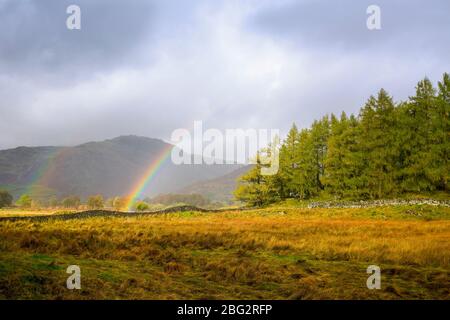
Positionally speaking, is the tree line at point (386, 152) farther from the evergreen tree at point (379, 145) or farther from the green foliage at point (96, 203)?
the green foliage at point (96, 203)

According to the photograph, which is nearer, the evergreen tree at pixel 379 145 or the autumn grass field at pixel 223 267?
the autumn grass field at pixel 223 267

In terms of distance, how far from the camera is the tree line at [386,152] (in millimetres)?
35688

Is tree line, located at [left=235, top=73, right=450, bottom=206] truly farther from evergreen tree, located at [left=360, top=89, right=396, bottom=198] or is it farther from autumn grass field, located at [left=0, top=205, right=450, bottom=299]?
autumn grass field, located at [left=0, top=205, right=450, bottom=299]

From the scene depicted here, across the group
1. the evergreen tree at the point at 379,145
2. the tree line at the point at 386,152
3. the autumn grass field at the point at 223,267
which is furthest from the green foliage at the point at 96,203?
the autumn grass field at the point at 223,267

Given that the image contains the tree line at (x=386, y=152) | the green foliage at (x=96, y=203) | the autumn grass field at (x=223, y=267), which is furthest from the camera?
the green foliage at (x=96, y=203)

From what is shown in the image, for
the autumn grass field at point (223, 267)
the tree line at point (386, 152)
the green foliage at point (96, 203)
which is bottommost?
the green foliage at point (96, 203)

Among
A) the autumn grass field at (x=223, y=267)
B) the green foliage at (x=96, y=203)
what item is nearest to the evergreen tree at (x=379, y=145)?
the autumn grass field at (x=223, y=267)

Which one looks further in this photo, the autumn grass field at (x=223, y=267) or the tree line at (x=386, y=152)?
the tree line at (x=386, y=152)

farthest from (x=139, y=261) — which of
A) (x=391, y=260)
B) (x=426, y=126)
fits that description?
(x=426, y=126)

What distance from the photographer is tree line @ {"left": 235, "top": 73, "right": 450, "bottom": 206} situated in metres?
35.7

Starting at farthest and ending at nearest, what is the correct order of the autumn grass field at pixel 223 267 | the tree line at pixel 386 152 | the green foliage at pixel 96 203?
1. the green foliage at pixel 96 203
2. the tree line at pixel 386 152
3. the autumn grass field at pixel 223 267

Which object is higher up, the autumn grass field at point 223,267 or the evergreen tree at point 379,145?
the evergreen tree at point 379,145

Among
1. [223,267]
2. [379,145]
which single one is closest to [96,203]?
[379,145]
